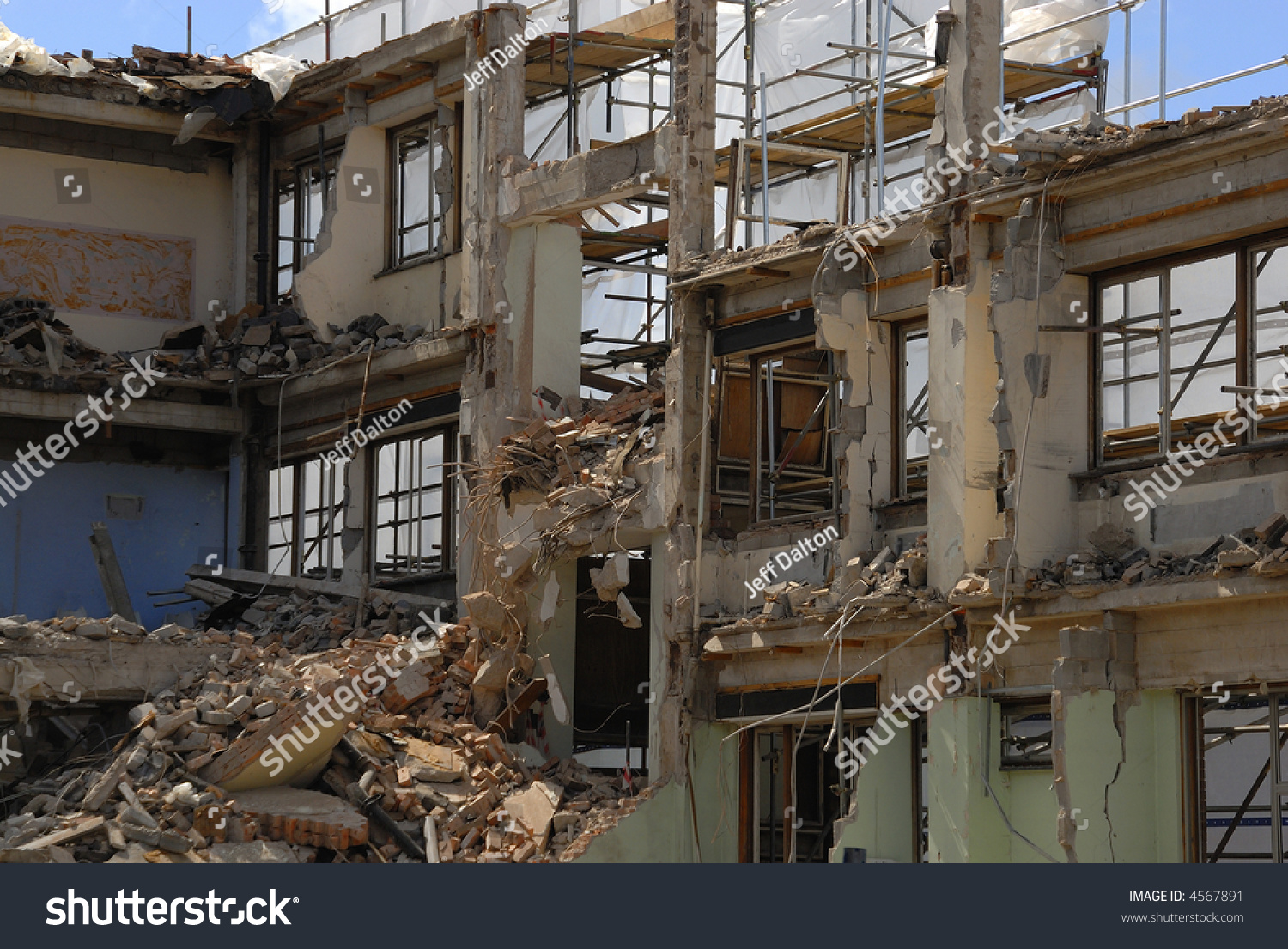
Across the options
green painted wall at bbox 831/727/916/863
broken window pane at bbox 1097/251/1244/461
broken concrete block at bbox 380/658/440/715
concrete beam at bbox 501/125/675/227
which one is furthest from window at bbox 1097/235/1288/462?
broken concrete block at bbox 380/658/440/715

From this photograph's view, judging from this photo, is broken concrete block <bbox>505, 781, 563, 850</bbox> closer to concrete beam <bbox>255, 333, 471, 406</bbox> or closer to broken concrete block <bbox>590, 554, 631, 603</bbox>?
broken concrete block <bbox>590, 554, 631, 603</bbox>

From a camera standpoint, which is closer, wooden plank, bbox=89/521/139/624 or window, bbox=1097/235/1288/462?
window, bbox=1097/235/1288/462

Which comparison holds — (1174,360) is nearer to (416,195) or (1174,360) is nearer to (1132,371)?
(1132,371)


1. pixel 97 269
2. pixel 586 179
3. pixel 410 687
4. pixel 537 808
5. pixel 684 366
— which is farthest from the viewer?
pixel 97 269

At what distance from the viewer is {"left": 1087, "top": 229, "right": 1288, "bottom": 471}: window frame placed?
13656 millimetres

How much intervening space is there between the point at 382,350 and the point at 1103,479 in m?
10.3

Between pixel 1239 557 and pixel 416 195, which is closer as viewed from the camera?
pixel 1239 557

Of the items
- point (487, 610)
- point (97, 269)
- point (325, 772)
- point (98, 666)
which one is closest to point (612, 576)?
point (487, 610)

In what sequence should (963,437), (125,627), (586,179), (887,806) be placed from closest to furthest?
1. (963,437)
2. (887,806)
3. (125,627)
4. (586,179)

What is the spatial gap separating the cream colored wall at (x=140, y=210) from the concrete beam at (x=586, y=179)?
612cm

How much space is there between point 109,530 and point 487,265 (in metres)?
7.06

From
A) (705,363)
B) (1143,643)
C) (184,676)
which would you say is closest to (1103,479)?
(1143,643)

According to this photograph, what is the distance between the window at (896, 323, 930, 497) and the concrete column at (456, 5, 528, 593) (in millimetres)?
4121

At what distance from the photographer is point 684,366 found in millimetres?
17891
